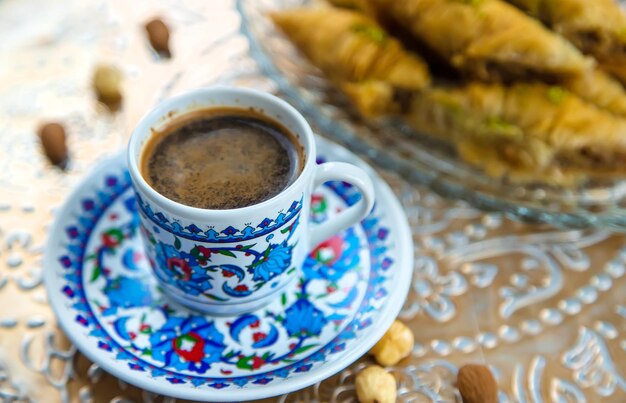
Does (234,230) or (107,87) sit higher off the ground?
(234,230)

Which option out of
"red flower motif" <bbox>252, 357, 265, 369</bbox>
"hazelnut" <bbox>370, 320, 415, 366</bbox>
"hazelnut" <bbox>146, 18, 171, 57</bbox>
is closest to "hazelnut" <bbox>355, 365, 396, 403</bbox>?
"hazelnut" <bbox>370, 320, 415, 366</bbox>

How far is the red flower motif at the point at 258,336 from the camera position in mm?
867

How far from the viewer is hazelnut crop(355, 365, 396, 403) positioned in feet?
2.82

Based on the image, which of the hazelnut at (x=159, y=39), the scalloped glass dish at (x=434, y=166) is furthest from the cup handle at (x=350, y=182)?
the hazelnut at (x=159, y=39)

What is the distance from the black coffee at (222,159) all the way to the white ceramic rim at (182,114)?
0.07ft

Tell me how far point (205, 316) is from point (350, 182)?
282 mm

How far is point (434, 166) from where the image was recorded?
1.17m

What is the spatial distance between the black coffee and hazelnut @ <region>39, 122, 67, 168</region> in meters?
0.38

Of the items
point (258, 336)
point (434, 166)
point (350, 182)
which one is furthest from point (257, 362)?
point (434, 166)

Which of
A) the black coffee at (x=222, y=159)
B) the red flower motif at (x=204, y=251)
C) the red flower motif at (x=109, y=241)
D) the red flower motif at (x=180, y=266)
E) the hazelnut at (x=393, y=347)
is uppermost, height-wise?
the black coffee at (x=222, y=159)

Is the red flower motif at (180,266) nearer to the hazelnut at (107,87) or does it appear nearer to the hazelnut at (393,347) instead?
the hazelnut at (393,347)

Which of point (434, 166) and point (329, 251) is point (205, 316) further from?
point (434, 166)

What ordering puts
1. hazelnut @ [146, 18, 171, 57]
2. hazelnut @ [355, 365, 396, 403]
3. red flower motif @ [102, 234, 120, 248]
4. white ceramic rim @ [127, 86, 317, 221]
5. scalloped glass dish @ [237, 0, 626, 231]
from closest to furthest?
white ceramic rim @ [127, 86, 317, 221], hazelnut @ [355, 365, 396, 403], red flower motif @ [102, 234, 120, 248], scalloped glass dish @ [237, 0, 626, 231], hazelnut @ [146, 18, 171, 57]

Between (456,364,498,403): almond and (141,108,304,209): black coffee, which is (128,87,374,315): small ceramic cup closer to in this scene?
(141,108,304,209): black coffee
